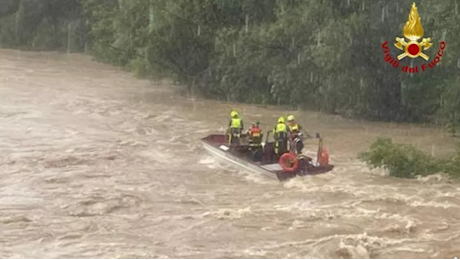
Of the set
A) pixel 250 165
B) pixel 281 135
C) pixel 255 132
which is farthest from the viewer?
pixel 255 132

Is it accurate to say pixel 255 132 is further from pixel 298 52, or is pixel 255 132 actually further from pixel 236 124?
pixel 298 52

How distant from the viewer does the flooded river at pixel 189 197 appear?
13484mm

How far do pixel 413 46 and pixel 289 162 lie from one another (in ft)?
29.4

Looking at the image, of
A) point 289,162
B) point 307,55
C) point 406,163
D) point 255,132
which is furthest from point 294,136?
point 307,55

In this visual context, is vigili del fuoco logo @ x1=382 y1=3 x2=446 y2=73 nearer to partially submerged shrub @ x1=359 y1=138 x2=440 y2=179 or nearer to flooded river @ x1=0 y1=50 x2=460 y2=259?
flooded river @ x1=0 y1=50 x2=460 y2=259

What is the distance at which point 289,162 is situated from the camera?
18.9 m

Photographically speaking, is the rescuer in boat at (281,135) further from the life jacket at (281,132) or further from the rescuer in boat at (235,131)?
the rescuer in boat at (235,131)

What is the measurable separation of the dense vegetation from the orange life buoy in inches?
81.9

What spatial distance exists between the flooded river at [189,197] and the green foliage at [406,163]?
344 millimetres

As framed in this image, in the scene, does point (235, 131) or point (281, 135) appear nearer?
point (281, 135)

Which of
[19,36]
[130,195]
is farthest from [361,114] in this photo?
[19,36]

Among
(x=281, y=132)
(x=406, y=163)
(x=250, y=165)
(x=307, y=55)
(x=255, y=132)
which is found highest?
(x=307, y=55)

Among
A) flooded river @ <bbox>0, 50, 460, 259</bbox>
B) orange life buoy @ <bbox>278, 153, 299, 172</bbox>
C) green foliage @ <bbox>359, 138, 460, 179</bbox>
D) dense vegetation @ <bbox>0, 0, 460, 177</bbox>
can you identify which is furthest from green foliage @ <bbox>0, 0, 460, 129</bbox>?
orange life buoy @ <bbox>278, 153, 299, 172</bbox>

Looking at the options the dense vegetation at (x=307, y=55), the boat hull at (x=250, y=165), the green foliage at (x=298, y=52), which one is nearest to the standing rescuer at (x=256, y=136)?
the boat hull at (x=250, y=165)
